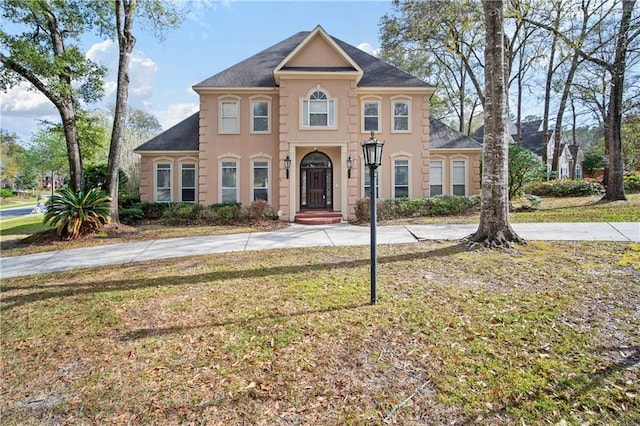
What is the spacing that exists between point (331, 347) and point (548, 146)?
1462 inches

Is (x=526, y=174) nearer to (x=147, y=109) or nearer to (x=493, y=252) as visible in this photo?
(x=493, y=252)

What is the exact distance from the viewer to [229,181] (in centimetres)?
1537

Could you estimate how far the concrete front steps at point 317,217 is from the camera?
13.6 m

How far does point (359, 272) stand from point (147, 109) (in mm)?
47990

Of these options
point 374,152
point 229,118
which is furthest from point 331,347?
point 229,118

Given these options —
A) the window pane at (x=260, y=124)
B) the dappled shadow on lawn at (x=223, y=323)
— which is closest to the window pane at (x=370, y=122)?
the window pane at (x=260, y=124)

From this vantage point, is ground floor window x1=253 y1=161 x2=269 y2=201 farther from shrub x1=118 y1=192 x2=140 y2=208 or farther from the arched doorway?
shrub x1=118 y1=192 x2=140 y2=208

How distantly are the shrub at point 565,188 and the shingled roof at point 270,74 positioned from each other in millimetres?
9757

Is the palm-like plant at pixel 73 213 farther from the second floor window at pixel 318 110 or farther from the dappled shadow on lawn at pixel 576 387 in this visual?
the dappled shadow on lawn at pixel 576 387

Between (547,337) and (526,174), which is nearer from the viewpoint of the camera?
(547,337)

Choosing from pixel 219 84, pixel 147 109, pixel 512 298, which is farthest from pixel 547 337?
pixel 147 109

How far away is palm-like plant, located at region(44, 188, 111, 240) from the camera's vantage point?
34.1ft

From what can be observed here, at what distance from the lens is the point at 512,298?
4613 mm

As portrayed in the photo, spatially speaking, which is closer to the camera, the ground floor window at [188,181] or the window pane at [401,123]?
the window pane at [401,123]
